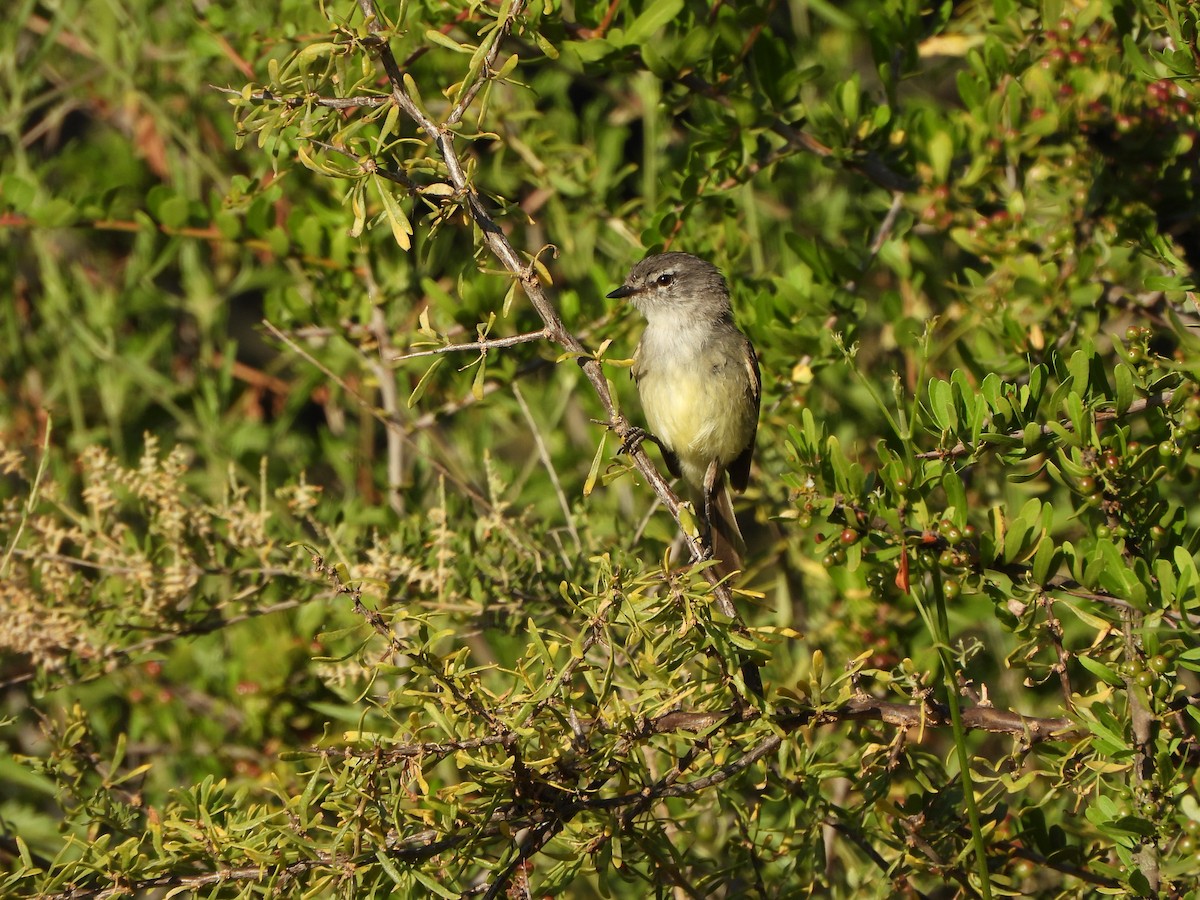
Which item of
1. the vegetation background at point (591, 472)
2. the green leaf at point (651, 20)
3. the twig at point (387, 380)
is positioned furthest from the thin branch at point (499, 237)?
the twig at point (387, 380)

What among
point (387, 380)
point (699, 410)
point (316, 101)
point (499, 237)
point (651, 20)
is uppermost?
point (316, 101)

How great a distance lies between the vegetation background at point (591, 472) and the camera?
2391mm

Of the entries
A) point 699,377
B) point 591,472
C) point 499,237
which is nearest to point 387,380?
point 699,377

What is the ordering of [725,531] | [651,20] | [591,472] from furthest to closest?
[725,531] < [651,20] < [591,472]

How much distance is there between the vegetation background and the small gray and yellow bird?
168 mm

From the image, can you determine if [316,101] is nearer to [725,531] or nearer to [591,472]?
[591,472]

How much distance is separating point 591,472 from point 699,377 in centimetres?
199

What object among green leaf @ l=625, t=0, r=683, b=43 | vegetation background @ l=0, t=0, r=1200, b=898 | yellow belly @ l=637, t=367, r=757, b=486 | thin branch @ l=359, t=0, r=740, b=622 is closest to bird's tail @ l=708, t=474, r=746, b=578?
vegetation background @ l=0, t=0, r=1200, b=898

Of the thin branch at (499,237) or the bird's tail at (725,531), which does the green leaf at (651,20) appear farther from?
the bird's tail at (725,531)

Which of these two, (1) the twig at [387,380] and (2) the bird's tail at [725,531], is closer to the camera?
(1) the twig at [387,380]

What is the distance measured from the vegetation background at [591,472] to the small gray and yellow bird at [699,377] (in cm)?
17

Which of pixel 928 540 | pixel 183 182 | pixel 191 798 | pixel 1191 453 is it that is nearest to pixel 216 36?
pixel 183 182

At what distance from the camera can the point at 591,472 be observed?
237 centimetres

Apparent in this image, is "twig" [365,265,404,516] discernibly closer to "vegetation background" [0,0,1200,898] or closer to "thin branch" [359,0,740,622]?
"vegetation background" [0,0,1200,898]
